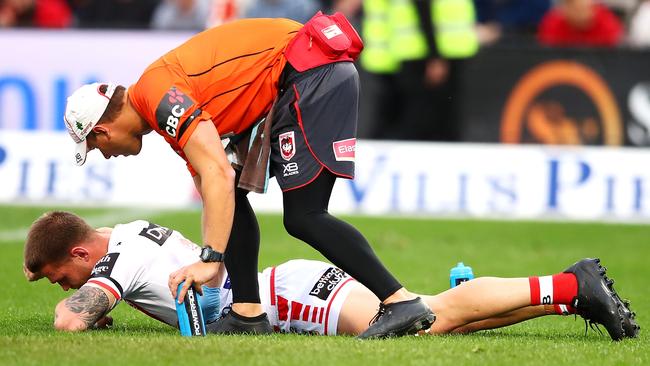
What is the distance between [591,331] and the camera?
758cm

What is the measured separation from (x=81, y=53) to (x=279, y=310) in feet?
28.5

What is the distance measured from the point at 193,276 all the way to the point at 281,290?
2.91 ft

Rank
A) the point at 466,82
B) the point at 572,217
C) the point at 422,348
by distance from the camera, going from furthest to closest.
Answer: the point at 466,82
the point at 572,217
the point at 422,348

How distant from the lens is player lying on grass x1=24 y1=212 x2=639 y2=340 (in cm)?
683

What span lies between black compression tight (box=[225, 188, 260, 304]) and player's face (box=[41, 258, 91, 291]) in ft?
2.66

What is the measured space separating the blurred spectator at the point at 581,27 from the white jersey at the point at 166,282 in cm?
936

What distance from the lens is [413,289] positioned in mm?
9383

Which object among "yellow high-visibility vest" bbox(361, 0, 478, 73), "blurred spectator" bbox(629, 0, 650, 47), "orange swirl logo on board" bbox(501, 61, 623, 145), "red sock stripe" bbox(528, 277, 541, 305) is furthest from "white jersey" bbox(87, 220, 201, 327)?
"blurred spectator" bbox(629, 0, 650, 47)

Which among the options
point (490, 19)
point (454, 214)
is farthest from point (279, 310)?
point (490, 19)

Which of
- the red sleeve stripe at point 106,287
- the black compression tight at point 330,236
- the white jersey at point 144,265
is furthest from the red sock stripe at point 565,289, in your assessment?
the red sleeve stripe at point 106,287

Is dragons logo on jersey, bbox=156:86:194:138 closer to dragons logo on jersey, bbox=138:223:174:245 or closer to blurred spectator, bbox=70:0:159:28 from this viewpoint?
dragons logo on jersey, bbox=138:223:174:245

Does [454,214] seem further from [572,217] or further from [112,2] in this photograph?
[112,2]

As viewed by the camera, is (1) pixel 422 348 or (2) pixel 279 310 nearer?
(1) pixel 422 348

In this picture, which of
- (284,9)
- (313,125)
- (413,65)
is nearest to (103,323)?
(313,125)
